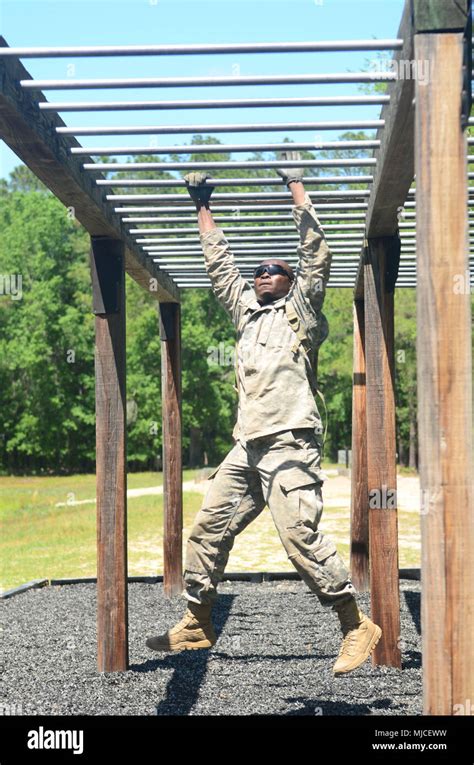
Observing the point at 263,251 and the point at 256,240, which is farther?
the point at 263,251

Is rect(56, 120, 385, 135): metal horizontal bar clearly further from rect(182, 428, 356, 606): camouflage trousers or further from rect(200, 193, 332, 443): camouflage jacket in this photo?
rect(182, 428, 356, 606): camouflage trousers

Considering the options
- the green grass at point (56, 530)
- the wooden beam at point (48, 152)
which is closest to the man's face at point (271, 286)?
the wooden beam at point (48, 152)

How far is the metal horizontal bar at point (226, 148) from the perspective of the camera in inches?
171

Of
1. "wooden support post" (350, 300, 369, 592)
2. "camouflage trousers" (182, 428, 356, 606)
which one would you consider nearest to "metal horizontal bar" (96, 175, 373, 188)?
"camouflage trousers" (182, 428, 356, 606)

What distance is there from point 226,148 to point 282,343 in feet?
3.62

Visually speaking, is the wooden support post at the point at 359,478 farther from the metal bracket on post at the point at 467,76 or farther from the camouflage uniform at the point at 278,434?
the metal bracket on post at the point at 467,76

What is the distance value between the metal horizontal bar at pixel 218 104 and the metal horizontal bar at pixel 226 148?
0.90ft

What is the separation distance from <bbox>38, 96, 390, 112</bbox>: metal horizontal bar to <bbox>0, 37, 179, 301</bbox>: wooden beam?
144mm

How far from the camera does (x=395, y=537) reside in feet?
18.9

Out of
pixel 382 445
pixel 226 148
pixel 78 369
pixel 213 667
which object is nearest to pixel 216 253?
pixel 226 148

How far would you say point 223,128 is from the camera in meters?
4.15

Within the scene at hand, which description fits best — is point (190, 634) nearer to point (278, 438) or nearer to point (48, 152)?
point (278, 438)

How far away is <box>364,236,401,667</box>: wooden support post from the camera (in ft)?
18.6
